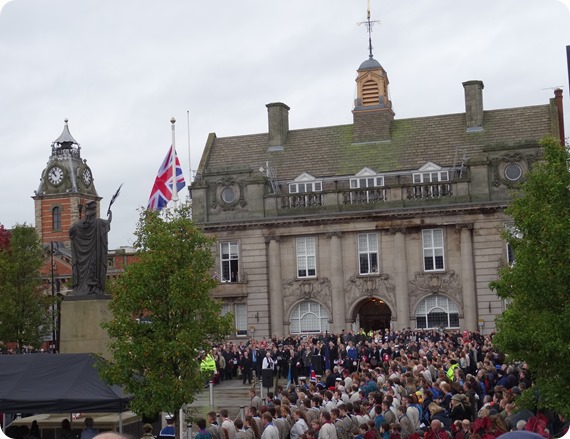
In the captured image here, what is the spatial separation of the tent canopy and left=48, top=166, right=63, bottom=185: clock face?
90.7 metres

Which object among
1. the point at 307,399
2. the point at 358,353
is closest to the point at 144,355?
the point at 307,399

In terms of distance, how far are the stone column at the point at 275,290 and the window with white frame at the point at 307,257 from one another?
1.20 m

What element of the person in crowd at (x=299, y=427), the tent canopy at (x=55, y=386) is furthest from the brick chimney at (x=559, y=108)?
the tent canopy at (x=55, y=386)

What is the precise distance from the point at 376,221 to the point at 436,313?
633 centimetres

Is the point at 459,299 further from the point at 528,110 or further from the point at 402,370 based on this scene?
the point at 402,370

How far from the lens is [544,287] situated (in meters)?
20.2

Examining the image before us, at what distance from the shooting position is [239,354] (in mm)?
42656

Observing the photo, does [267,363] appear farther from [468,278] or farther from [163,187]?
[468,278]

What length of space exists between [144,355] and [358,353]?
17734 millimetres

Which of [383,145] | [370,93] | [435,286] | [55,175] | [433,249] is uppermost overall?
[55,175]

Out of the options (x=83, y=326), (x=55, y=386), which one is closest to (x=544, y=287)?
(x=55, y=386)

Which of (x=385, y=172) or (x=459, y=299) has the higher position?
(x=385, y=172)

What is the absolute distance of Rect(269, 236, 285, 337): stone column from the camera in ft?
181

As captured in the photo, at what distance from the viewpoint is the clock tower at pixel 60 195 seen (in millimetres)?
108000
